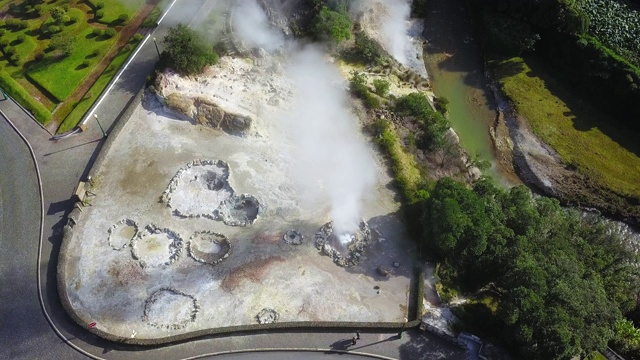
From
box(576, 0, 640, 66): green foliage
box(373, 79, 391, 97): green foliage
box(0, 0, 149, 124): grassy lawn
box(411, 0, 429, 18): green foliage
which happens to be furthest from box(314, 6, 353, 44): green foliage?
box(576, 0, 640, 66): green foliage

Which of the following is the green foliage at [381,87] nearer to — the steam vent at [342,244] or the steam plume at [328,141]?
the steam plume at [328,141]

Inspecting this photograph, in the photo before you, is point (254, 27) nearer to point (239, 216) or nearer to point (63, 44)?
point (63, 44)

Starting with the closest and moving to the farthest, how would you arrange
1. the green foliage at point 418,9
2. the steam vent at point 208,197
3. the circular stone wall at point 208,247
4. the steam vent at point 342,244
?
the circular stone wall at point 208,247 → the steam vent at point 342,244 → the steam vent at point 208,197 → the green foliage at point 418,9

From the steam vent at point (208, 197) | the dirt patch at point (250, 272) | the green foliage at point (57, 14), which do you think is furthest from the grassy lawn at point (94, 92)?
the dirt patch at point (250, 272)

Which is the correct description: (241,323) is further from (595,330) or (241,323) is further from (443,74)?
(443,74)

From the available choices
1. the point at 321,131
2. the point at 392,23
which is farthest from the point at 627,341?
the point at 392,23

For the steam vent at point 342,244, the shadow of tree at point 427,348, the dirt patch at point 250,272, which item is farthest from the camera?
the steam vent at point 342,244

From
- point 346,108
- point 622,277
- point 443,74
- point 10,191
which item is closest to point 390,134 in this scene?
point 346,108

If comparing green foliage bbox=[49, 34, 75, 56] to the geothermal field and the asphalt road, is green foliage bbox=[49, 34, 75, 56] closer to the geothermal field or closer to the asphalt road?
the asphalt road
